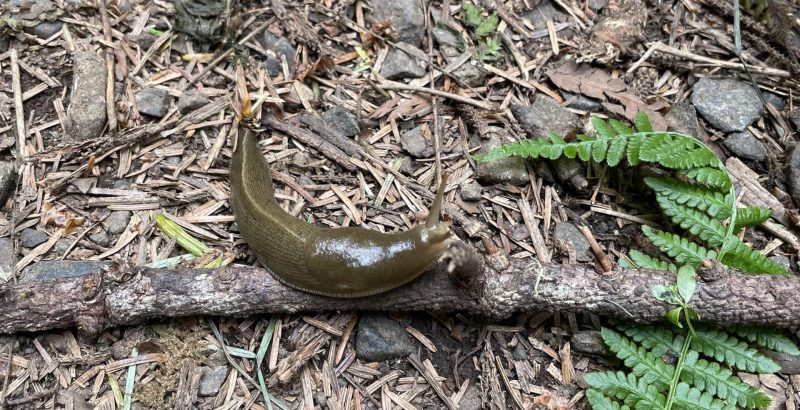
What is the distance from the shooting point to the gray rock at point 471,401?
327cm

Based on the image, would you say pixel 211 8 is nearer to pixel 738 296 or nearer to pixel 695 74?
pixel 695 74

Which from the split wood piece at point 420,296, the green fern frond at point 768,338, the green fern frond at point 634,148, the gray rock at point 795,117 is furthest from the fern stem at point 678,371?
the gray rock at point 795,117

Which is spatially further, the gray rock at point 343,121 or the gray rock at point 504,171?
the gray rock at point 343,121

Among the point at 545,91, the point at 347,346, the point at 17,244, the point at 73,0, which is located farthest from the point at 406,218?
the point at 73,0

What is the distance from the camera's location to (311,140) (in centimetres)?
392

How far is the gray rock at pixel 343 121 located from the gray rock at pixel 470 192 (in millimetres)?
796

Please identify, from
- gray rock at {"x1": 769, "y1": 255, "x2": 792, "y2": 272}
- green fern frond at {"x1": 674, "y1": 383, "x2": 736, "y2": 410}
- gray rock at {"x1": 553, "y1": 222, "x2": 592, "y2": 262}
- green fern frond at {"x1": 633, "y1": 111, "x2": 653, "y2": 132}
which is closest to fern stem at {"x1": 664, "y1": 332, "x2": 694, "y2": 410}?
green fern frond at {"x1": 674, "y1": 383, "x2": 736, "y2": 410}

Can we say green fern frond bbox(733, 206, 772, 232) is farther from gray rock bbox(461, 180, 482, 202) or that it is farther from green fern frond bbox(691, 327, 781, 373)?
gray rock bbox(461, 180, 482, 202)

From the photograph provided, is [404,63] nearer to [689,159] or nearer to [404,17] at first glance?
[404,17]

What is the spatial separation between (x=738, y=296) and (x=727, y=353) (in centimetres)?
32

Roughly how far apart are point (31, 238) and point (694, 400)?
3.74m

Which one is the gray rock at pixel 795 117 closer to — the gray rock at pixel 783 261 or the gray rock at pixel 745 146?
the gray rock at pixel 745 146

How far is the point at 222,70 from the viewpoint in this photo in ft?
13.6

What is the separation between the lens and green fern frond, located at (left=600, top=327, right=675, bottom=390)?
125 inches
